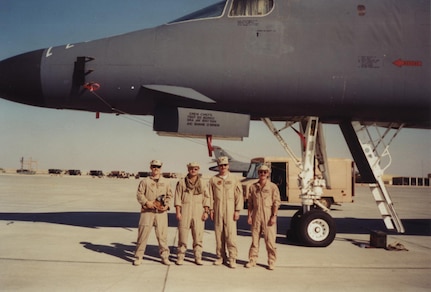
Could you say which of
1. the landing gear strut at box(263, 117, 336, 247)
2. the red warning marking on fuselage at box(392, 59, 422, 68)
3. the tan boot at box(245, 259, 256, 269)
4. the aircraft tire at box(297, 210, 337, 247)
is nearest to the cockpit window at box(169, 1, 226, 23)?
the landing gear strut at box(263, 117, 336, 247)

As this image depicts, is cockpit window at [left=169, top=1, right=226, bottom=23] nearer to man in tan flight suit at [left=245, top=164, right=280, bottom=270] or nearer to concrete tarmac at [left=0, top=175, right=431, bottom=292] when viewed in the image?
man in tan flight suit at [left=245, top=164, right=280, bottom=270]

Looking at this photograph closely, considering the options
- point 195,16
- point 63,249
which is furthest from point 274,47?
point 63,249

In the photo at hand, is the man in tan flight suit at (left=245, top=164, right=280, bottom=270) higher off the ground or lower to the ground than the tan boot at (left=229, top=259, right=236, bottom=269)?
higher

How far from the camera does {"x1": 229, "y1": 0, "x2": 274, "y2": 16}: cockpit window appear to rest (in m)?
7.57

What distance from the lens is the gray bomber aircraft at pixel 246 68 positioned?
723 cm

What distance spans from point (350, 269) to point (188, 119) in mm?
3816

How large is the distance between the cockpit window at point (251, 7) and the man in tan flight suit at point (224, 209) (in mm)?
3051

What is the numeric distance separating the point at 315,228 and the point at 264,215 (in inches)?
78.7

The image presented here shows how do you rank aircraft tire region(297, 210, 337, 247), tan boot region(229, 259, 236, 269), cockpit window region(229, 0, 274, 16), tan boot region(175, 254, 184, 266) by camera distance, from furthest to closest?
aircraft tire region(297, 210, 337, 247) < cockpit window region(229, 0, 274, 16) < tan boot region(175, 254, 184, 266) < tan boot region(229, 259, 236, 269)

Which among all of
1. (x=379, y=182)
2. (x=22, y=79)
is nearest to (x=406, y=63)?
(x=379, y=182)

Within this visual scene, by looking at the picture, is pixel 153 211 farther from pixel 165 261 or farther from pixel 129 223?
pixel 129 223

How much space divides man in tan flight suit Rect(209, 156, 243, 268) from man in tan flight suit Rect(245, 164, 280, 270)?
0.28 metres

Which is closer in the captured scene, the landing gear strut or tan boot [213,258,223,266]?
tan boot [213,258,223,266]

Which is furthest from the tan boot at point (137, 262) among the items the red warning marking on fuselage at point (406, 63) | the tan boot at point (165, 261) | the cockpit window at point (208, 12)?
the red warning marking on fuselage at point (406, 63)
